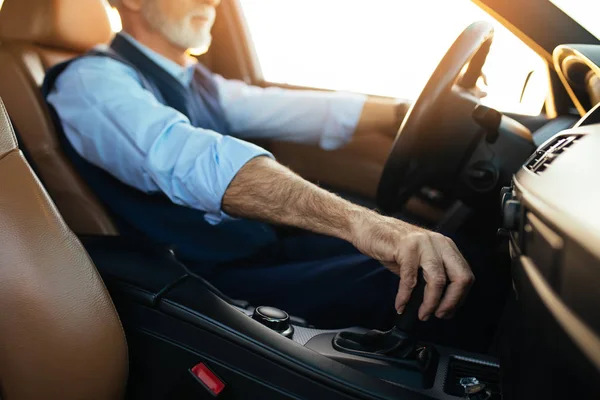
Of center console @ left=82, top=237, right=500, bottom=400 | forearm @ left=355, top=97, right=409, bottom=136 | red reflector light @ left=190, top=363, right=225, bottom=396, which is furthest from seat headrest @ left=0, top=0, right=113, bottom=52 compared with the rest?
red reflector light @ left=190, top=363, right=225, bottom=396

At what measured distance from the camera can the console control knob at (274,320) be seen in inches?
41.5

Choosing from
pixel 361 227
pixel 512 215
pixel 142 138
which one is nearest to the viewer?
pixel 512 215

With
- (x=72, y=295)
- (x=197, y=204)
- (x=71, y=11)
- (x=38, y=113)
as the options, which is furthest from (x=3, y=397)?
(x=71, y=11)

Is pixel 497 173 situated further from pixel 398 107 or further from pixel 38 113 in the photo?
pixel 38 113

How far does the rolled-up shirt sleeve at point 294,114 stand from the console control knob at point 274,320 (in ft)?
2.97

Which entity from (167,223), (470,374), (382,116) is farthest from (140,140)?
(382,116)

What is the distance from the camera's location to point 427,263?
824mm

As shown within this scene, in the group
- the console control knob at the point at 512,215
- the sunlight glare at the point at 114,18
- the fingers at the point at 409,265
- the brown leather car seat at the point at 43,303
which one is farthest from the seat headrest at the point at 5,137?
the sunlight glare at the point at 114,18

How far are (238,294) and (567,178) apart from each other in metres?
0.78

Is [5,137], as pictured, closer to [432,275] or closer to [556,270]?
[432,275]

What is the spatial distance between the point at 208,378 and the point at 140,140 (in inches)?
18.9

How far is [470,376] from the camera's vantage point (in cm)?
101

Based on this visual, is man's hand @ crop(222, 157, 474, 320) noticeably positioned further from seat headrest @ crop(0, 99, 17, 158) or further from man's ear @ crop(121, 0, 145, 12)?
man's ear @ crop(121, 0, 145, 12)

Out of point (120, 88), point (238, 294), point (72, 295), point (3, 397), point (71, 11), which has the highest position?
point (71, 11)
